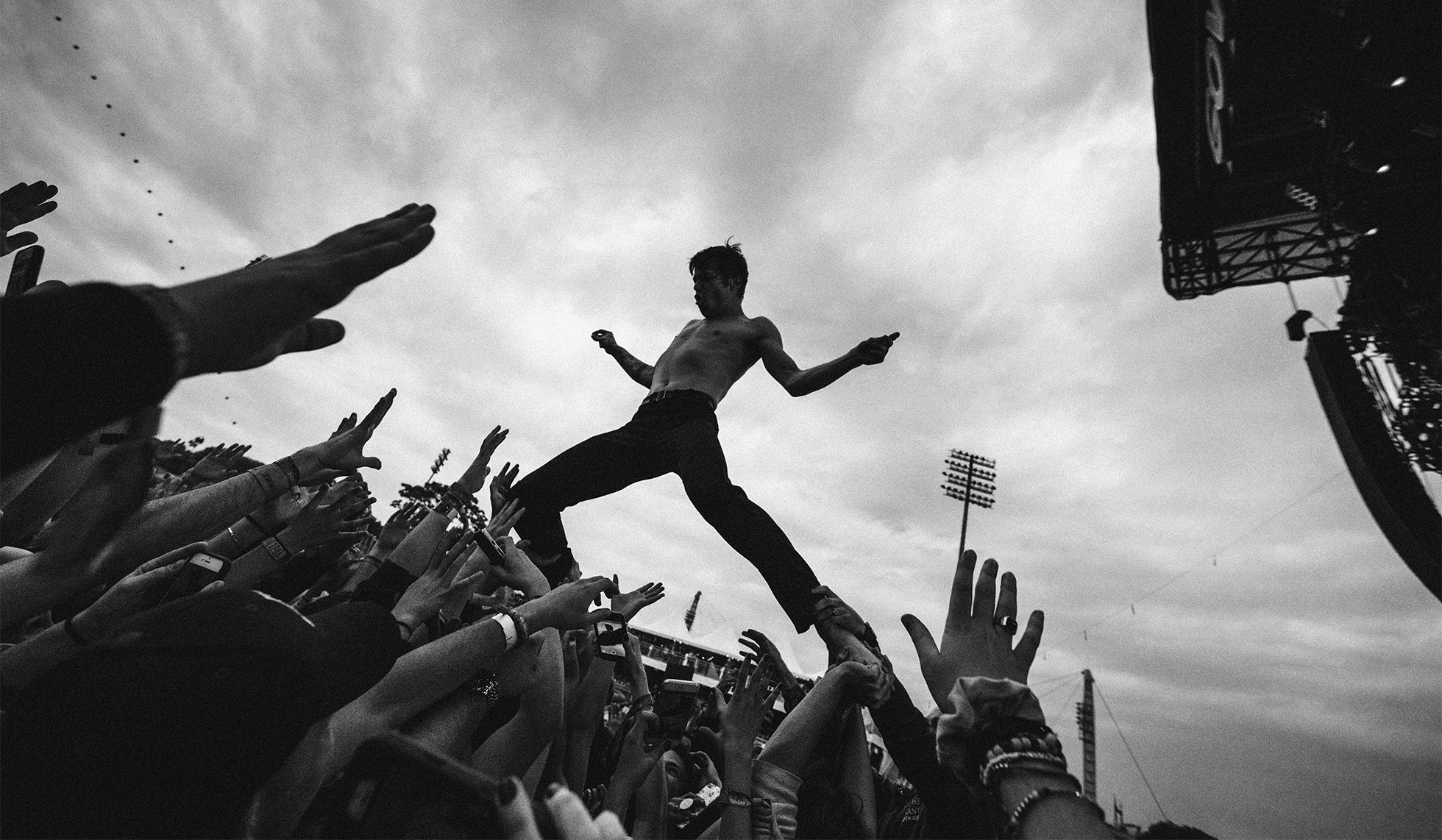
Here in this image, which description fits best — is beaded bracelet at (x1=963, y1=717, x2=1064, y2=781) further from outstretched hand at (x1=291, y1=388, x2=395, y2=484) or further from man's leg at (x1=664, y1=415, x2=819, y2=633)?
outstretched hand at (x1=291, y1=388, x2=395, y2=484)

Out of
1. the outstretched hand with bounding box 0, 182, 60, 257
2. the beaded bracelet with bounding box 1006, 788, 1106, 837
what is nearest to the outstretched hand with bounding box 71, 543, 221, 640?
the outstretched hand with bounding box 0, 182, 60, 257

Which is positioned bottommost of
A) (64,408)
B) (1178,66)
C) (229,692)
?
(229,692)

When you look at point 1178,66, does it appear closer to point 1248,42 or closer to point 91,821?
point 1248,42

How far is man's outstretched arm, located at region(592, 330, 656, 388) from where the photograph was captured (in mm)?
4066

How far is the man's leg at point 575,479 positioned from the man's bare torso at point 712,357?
17.0 inches

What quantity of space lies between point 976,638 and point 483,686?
1.44m

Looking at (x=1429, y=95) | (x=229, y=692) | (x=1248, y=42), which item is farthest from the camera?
(x=1248, y=42)

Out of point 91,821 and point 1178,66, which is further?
point 1178,66

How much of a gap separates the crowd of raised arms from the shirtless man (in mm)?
165

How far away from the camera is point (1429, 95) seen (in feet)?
18.3

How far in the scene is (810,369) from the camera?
3.25 m

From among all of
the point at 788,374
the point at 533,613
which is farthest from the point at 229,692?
the point at 788,374

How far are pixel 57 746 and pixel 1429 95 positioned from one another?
9.54 meters

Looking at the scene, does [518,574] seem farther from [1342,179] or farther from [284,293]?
[1342,179]
